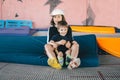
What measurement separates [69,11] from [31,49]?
1.73 meters

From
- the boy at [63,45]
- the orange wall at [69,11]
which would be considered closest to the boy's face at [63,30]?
the boy at [63,45]

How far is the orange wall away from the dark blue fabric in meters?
1.53

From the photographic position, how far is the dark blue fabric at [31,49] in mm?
1891

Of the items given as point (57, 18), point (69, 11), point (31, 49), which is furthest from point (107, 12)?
point (31, 49)

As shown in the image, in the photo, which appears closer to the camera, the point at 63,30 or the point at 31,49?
the point at 63,30

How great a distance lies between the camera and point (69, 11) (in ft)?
12.0

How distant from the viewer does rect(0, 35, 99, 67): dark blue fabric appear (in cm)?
189

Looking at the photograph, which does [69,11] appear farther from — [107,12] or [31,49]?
[31,49]

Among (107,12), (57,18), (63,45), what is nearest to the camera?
(63,45)

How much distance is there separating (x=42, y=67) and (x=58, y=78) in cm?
35

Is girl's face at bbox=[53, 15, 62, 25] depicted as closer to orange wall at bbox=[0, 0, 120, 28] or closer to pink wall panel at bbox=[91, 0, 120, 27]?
orange wall at bbox=[0, 0, 120, 28]

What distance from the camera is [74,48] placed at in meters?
1.78

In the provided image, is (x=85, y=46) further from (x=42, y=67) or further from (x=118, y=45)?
(x=42, y=67)

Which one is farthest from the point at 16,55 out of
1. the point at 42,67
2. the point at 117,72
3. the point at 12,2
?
the point at 12,2
